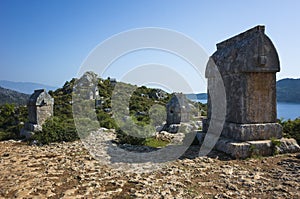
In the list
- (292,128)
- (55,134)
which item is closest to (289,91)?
(292,128)

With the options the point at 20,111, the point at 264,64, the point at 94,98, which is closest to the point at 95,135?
the point at 264,64

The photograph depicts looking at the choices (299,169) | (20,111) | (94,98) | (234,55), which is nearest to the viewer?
(299,169)

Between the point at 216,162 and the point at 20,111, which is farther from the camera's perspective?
the point at 20,111

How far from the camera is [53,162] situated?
5.97 metres

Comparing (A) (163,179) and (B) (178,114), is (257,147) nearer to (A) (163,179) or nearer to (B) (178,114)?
(A) (163,179)

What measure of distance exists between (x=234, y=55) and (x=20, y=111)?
46.3 ft

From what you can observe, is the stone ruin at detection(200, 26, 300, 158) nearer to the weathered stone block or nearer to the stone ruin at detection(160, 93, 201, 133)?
the weathered stone block

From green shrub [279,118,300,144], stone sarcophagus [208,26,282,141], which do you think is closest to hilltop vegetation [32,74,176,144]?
stone sarcophagus [208,26,282,141]

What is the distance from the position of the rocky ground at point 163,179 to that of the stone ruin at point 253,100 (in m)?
0.32

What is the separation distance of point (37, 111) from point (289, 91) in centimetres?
1864

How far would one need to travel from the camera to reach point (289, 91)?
63.9ft

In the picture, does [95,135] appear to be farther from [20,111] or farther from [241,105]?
[20,111]

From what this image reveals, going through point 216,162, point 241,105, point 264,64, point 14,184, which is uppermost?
point 264,64

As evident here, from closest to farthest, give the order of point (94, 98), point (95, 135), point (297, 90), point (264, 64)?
point (264, 64)
point (95, 135)
point (297, 90)
point (94, 98)
